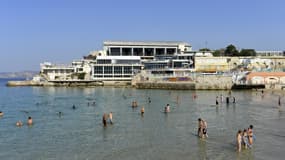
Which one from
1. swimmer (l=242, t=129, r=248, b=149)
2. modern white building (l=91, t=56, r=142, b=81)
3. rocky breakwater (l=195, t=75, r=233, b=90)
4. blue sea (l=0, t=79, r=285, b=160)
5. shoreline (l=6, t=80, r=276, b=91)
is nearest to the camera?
blue sea (l=0, t=79, r=285, b=160)

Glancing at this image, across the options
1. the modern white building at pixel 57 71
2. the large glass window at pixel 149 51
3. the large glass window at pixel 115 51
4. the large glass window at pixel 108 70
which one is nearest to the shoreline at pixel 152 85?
the large glass window at pixel 108 70

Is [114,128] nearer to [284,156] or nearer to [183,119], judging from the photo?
[183,119]

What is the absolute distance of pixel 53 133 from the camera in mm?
25203

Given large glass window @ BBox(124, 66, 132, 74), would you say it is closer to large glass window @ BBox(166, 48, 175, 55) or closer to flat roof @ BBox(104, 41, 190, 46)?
flat roof @ BBox(104, 41, 190, 46)

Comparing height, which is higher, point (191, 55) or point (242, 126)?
point (191, 55)

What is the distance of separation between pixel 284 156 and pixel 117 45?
101113mm

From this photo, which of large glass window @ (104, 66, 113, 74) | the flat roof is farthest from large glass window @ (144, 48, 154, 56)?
large glass window @ (104, 66, 113, 74)

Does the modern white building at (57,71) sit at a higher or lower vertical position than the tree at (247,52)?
lower

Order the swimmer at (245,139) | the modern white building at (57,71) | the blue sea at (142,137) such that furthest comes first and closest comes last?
the modern white building at (57,71) → the swimmer at (245,139) → the blue sea at (142,137)

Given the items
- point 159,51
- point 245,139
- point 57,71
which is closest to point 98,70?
point 57,71

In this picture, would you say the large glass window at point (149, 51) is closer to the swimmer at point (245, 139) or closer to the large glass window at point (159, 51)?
the large glass window at point (159, 51)

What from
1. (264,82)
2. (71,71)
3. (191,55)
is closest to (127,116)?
(264,82)

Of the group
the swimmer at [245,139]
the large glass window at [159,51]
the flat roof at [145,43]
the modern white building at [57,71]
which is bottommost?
the swimmer at [245,139]

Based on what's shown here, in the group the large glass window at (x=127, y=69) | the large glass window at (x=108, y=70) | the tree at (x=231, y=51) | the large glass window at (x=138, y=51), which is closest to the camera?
the large glass window at (x=108, y=70)
